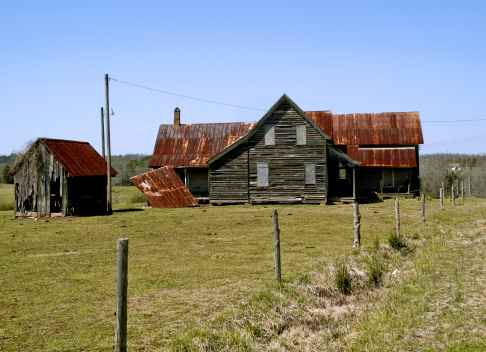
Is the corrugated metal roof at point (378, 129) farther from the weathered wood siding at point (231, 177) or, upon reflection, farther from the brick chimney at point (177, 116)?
the brick chimney at point (177, 116)

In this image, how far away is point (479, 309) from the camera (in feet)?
27.1

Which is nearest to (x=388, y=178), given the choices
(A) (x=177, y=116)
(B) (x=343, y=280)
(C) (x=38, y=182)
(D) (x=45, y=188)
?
(A) (x=177, y=116)

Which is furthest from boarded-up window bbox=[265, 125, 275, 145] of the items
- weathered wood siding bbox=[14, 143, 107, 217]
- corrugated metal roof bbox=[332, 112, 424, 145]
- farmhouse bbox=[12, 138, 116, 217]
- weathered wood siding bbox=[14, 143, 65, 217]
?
weathered wood siding bbox=[14, 143, 65, 217]

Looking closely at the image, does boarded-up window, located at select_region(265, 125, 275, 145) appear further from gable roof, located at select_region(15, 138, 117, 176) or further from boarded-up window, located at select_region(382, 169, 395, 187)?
boarded-up window, located at select_region(382, 169, 395, 187)

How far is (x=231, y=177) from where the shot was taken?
3438 cm

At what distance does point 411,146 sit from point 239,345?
35012mm

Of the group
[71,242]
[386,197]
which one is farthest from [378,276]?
[386,197]

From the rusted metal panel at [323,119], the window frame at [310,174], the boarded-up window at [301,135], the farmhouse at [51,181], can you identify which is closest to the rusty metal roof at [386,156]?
the rusted metal panel at [323,119]

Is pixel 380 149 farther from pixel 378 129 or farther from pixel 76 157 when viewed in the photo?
pixel 76 157

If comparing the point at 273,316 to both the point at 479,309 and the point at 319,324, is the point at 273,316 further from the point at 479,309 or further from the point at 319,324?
the point at 479,309

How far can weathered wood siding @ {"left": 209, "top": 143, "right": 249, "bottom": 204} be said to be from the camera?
112 feet

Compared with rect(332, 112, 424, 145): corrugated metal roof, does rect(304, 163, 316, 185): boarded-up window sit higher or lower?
lower

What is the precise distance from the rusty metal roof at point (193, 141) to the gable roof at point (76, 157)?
8386 millimetres

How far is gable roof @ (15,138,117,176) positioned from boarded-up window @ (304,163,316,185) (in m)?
11.9
